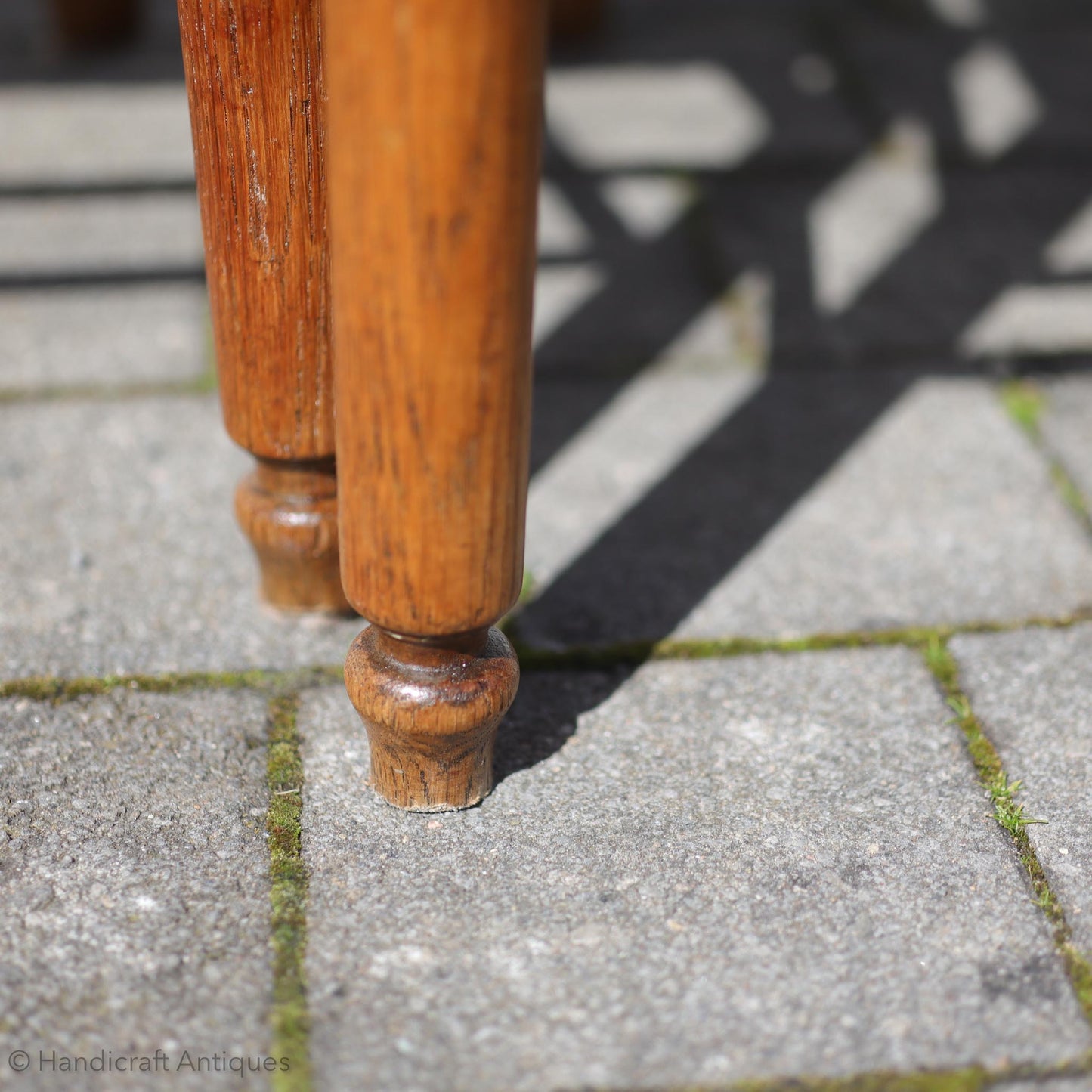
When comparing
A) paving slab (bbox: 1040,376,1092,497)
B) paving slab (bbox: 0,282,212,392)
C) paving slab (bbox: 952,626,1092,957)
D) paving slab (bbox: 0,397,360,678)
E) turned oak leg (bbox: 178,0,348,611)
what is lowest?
paving slab (bbox: 0,282,212,392)

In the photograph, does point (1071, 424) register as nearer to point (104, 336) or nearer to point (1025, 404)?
point (1025, 404)

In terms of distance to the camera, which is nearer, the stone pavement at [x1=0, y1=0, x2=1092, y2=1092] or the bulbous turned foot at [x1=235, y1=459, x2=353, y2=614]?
the stone pavement at [x1=0, y1=0, x2=1092, y2=1092]

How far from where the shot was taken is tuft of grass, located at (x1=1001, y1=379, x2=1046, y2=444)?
2029 millimetres

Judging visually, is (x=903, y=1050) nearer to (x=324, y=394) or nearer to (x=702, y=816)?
(x=702, y=816)

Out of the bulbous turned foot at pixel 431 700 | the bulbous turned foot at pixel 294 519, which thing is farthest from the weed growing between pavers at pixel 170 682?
the bulbous turned foot at pixel 431 700

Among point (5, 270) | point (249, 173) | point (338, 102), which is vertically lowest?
point (5, 270)

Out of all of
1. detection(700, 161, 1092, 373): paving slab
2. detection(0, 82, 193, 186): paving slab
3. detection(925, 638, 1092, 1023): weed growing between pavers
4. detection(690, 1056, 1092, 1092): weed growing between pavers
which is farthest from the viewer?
detection(0, 82, 193, 186): paving slab

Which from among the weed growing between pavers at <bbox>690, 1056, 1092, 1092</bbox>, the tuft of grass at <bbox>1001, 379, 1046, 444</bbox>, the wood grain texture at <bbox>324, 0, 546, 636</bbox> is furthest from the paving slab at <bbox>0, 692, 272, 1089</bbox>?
the tuft of grass at <bbox>1001, 379, 1046, 444</bbox>

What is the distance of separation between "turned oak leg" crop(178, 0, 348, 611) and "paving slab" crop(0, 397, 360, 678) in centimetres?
17

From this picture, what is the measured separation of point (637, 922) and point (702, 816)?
0.16 m

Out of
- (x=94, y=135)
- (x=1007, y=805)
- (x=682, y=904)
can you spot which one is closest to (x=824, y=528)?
(x=1007, y=805)

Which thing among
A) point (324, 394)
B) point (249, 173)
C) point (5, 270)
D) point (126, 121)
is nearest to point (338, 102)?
point (249, 173)

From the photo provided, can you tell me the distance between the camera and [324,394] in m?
1.38

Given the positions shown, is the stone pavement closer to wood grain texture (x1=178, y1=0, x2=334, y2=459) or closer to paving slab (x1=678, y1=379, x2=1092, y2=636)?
paving slab (x1=678, y1=379, x2=1092, y2=636)
